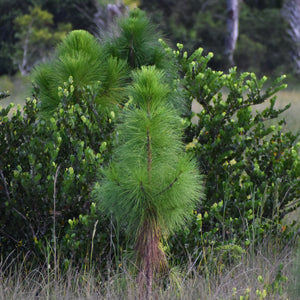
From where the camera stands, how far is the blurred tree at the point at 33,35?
71.7 ft

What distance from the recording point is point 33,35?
71.7ft

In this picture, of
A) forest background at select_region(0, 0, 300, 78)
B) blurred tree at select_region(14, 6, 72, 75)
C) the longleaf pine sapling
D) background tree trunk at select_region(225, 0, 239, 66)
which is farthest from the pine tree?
blurred tree at select_region(14, 6, 72, 75)

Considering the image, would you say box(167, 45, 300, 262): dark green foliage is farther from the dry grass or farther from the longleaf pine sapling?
the longleaf pine sapling

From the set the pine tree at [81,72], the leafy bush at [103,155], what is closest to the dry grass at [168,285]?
the leafy bush at [103,155]

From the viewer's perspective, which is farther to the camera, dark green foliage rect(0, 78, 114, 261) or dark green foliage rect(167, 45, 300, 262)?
dark green foliage rect(167, 45, 300, 262)

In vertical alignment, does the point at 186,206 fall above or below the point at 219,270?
above

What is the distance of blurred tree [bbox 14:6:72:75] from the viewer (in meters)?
21.9

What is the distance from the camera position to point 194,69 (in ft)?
13.5

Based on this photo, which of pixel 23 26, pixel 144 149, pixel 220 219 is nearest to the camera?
pixel 144 149

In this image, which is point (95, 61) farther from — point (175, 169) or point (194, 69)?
point (175, 169)

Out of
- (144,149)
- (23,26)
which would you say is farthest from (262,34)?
(144,149)

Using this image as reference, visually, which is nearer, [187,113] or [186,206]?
[186,206]

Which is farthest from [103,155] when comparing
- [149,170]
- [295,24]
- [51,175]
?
[295,24]

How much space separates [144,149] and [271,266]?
1.35 meters
